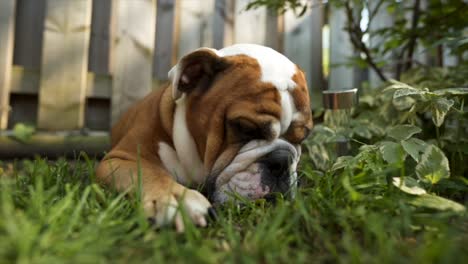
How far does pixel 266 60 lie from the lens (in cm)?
221

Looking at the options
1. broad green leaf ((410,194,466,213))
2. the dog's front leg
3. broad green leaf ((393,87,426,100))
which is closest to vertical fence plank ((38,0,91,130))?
the dog's front leg

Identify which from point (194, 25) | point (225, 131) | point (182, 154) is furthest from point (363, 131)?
point (194, 25)

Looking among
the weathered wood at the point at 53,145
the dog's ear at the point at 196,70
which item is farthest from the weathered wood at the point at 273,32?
the dog's ear at the point at 196,70

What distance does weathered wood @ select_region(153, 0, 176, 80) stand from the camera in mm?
3684

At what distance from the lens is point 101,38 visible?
3.94 meters

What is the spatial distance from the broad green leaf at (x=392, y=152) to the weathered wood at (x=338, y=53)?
7.39 ft

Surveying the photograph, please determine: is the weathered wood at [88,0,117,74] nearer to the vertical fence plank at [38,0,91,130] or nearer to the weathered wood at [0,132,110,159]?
the vertical fence plank at [38,0,91,130]

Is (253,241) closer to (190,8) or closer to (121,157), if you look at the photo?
(121,157)

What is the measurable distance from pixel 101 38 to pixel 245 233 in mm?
2989

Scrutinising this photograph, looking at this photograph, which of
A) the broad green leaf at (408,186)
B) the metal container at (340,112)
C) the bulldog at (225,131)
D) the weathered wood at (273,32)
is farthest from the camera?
the weathered wood at (273,32)

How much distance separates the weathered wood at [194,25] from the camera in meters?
3.69

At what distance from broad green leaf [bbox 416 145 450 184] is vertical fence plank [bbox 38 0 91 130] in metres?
2.52

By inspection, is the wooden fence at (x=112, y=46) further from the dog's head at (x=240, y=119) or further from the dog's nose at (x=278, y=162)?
the dog's nose at (x=278, y=162)

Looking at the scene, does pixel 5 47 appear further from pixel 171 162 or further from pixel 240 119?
pixel 240 119
